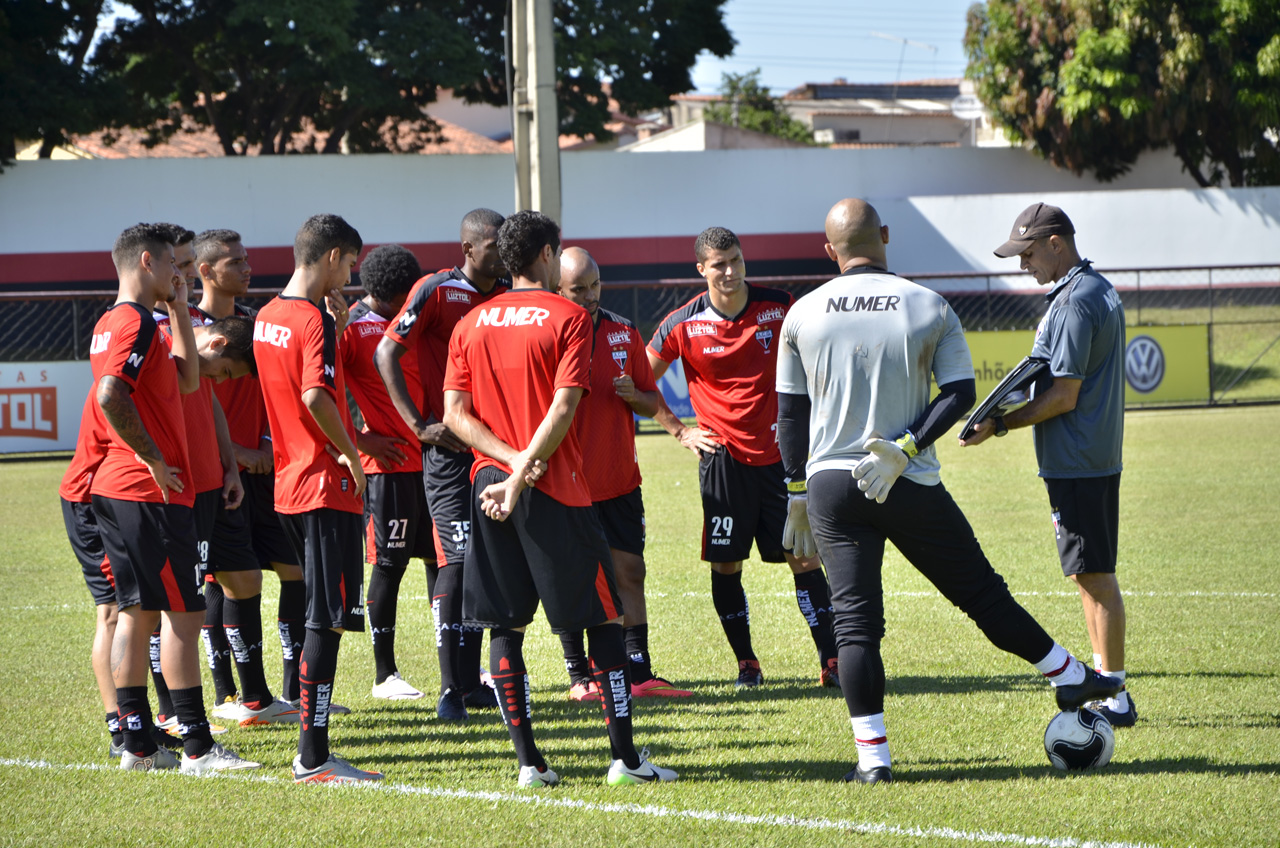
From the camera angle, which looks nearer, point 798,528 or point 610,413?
point 798,528

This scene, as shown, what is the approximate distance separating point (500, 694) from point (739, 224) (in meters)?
27.6

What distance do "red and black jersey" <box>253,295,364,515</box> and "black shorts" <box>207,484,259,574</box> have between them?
0.84 metres

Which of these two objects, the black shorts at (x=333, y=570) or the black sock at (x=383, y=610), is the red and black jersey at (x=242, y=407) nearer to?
the black sock at (x=383, y=610)

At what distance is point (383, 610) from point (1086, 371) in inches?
147

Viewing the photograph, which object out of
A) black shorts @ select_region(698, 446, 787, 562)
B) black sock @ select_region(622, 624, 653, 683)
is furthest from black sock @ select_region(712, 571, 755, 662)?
black sock @ select_region(622, 624, 653, 683)

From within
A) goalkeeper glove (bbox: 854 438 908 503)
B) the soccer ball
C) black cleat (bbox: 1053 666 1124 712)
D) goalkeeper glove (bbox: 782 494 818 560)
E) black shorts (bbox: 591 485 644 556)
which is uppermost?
goalkeeper glove (bbox: 854 438 908 503)

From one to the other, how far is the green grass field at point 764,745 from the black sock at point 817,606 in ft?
0.88

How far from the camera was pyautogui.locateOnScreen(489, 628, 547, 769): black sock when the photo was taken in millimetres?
4512

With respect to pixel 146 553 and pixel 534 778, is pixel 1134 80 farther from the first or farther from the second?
pixel 146 553

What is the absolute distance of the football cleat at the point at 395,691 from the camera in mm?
6105

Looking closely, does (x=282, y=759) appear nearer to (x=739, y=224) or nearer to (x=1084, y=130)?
(x=739, y=224)

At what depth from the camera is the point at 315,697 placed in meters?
4.66

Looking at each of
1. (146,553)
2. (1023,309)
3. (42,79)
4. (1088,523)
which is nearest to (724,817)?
(1088,523)

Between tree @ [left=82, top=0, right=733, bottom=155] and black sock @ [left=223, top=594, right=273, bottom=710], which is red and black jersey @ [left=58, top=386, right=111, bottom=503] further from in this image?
→ tree @ [left=82, top=0, right=733, bottom=155]
